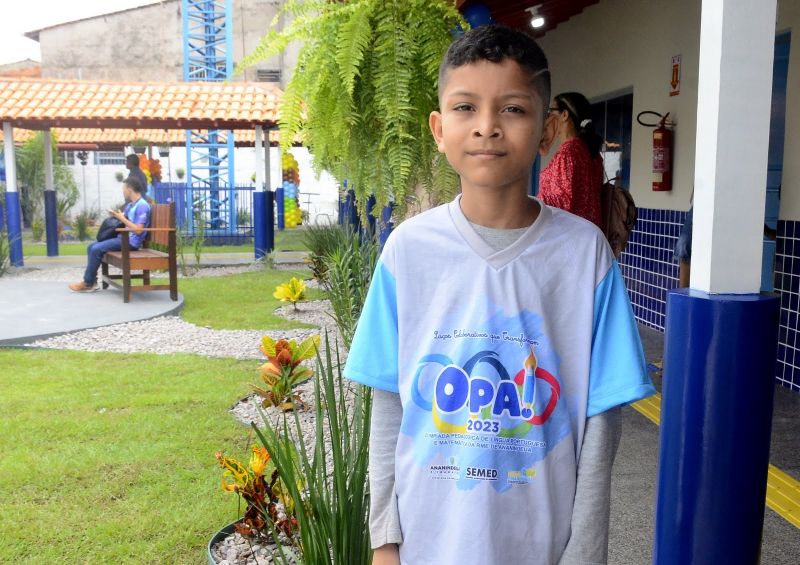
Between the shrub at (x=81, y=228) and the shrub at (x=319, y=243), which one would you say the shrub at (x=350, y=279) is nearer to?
the shrub at (x=319, y=243)

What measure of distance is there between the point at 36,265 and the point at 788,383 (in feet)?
43.3

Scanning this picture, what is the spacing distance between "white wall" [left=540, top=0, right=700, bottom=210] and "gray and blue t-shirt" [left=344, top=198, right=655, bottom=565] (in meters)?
5.48

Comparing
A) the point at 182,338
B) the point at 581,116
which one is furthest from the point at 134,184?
the point at 581,116

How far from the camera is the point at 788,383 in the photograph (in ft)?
17.4

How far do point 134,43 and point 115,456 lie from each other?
3109cm

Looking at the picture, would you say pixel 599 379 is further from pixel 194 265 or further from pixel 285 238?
pixel 285 238

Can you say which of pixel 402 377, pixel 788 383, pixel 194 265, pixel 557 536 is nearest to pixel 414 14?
pixel 402 377

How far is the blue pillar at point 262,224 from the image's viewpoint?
1530cm

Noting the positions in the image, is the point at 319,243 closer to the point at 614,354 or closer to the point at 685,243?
the point at 685,243

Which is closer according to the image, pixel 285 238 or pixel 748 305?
pixel 748 305

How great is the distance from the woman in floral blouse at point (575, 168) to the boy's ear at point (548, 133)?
213cm

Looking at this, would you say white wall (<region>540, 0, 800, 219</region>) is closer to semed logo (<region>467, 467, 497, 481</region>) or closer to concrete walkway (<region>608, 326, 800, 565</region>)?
concrete walkway (<region>608, 326, 800, 565</region>)

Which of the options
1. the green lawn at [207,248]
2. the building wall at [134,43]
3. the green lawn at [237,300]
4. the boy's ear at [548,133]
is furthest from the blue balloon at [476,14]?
the building wall at [134,43]

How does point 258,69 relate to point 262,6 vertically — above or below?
below
